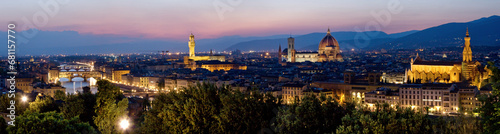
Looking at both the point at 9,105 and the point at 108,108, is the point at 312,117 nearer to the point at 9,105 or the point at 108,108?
the point at 108,108

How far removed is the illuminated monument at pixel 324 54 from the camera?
88.1m

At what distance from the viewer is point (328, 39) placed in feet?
298

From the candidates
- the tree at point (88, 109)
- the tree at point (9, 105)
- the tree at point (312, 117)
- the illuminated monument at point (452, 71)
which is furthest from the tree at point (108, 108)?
the illuminated monument at point (452, 71)

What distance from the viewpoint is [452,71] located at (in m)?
35.5

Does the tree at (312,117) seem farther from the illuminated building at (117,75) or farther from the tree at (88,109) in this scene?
the illuminated building at (117,75)

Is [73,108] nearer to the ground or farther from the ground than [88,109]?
farther from the ground

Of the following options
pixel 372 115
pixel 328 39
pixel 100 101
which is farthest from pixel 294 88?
pixel 328 39

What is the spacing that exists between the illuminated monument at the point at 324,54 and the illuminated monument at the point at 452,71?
47.5m

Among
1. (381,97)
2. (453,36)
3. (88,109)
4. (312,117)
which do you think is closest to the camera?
(312,117)

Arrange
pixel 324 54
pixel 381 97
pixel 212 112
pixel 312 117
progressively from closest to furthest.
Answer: pixel 312 117 → pixel 212 112 → pixel 381 97 → pixel 324 54

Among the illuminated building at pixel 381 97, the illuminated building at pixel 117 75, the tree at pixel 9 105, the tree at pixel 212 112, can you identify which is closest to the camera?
the tree at pixel 212 112

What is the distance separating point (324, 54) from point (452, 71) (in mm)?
53607

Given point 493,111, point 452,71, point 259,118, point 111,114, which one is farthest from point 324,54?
point 493,111

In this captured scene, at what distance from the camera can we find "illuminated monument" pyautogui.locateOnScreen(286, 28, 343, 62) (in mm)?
88119
